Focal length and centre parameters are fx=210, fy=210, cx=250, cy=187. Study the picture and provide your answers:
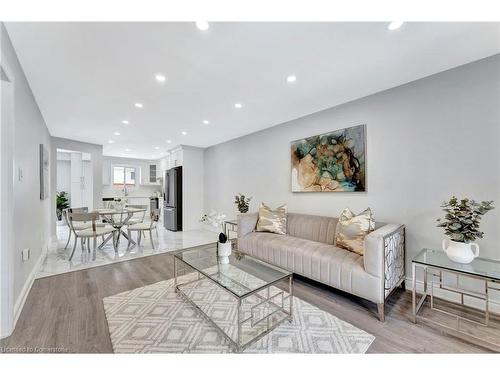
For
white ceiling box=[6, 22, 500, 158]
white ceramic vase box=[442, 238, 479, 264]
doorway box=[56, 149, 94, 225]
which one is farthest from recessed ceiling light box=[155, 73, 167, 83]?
doorway box=[56, 149, 94, 225]

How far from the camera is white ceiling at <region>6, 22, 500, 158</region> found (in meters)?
1.64

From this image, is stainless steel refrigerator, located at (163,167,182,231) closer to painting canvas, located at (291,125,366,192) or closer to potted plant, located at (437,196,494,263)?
painting canvas, located at (291,125,366,192)

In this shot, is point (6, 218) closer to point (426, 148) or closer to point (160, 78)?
point (160, 78)

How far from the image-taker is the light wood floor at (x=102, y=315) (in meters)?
1.57

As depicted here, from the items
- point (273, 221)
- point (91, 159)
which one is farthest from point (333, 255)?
point (91, 159)

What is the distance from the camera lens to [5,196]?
5.62 feet

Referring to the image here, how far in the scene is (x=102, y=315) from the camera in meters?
1.94

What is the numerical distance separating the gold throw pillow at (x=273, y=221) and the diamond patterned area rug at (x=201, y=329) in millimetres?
1228

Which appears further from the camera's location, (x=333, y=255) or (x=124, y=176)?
(x=124, y=176)

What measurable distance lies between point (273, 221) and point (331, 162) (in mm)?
1260

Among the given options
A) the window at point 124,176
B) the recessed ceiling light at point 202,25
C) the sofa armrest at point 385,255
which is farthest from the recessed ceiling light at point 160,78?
the window at point 124,176

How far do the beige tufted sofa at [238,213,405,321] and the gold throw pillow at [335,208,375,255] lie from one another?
83 mm
